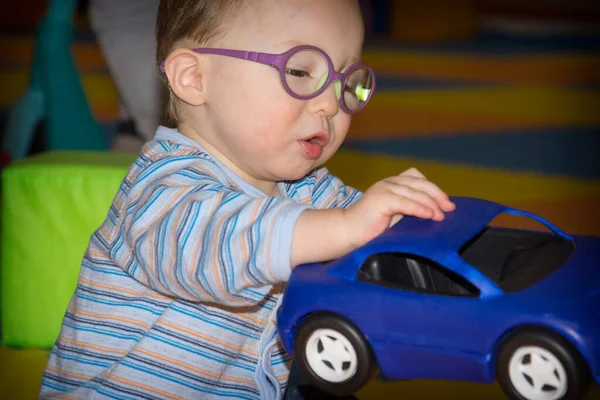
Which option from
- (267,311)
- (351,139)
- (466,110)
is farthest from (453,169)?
(267,311)

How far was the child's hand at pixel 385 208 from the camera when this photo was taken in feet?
2.87

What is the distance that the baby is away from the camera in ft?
2.89

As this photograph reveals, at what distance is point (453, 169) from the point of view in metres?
2.72

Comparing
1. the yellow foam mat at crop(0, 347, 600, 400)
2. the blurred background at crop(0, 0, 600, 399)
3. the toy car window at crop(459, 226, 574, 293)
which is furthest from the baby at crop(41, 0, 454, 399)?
the blurred background at crop(0, 0, 600, 399)

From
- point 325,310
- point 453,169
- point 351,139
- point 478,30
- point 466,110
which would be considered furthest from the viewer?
point 478,30

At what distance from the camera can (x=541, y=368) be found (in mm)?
760

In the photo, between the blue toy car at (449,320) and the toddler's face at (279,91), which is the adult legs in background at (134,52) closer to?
the toddler's face at (279,91)

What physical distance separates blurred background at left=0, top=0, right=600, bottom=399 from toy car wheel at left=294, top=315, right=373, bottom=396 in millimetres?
480

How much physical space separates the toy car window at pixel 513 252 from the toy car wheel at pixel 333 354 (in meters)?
0.17

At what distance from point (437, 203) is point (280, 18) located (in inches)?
11.0

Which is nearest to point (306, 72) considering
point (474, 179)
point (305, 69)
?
point (305, 69)

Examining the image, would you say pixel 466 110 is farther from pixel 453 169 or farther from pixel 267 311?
pixel 267 311

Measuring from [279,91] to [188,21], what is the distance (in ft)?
0.56

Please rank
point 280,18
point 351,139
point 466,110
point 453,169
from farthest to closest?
point 466,110 → point 351,139 → point 453,169 → point 280,18
